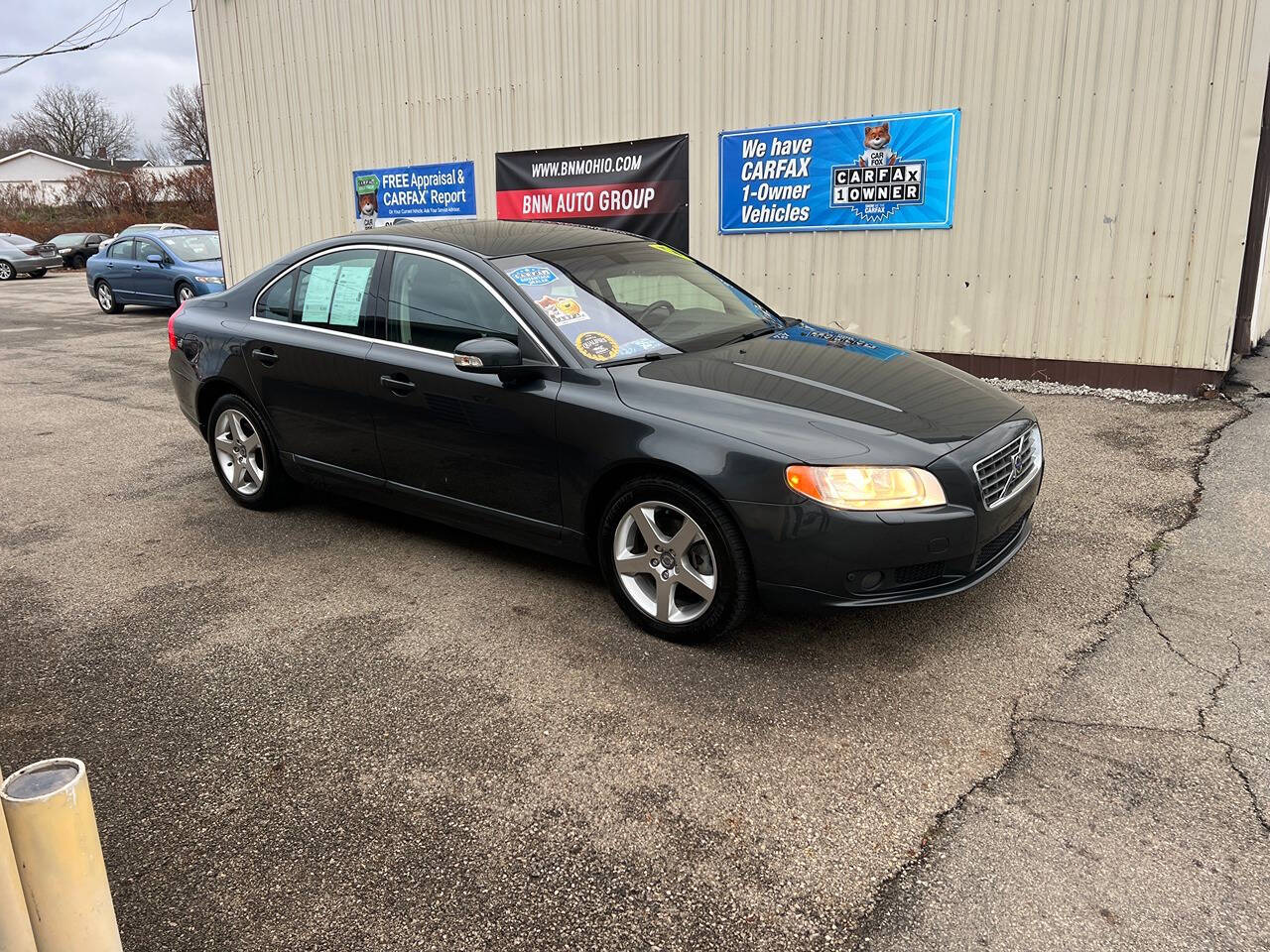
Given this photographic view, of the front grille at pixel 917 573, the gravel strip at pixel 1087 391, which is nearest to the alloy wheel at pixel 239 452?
the front grille at pixel 917 573

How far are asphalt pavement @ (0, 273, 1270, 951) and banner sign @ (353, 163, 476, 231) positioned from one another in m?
7.37

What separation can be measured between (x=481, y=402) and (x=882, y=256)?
19.1ft

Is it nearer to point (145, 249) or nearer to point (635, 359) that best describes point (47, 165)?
point (145, 249)

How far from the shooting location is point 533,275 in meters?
4.38

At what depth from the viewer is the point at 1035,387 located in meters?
8.33

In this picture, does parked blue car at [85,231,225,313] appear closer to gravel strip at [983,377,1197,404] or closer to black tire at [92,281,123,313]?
black tire at [92,281,123,313]

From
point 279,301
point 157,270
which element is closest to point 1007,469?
point 279,301

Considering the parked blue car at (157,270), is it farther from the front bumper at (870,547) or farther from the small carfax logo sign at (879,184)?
the front bumper at (870,547)

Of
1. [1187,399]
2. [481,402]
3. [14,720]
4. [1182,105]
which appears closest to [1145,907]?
[481,402]

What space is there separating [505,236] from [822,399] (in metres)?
1.96

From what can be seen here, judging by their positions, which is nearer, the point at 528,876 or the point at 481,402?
the point at 528,876

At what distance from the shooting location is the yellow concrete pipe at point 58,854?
1668 mm

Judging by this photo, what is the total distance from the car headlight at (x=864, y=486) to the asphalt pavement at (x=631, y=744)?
68 centimetres

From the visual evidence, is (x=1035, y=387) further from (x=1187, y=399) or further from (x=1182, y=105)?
(x=1182, y=105)
